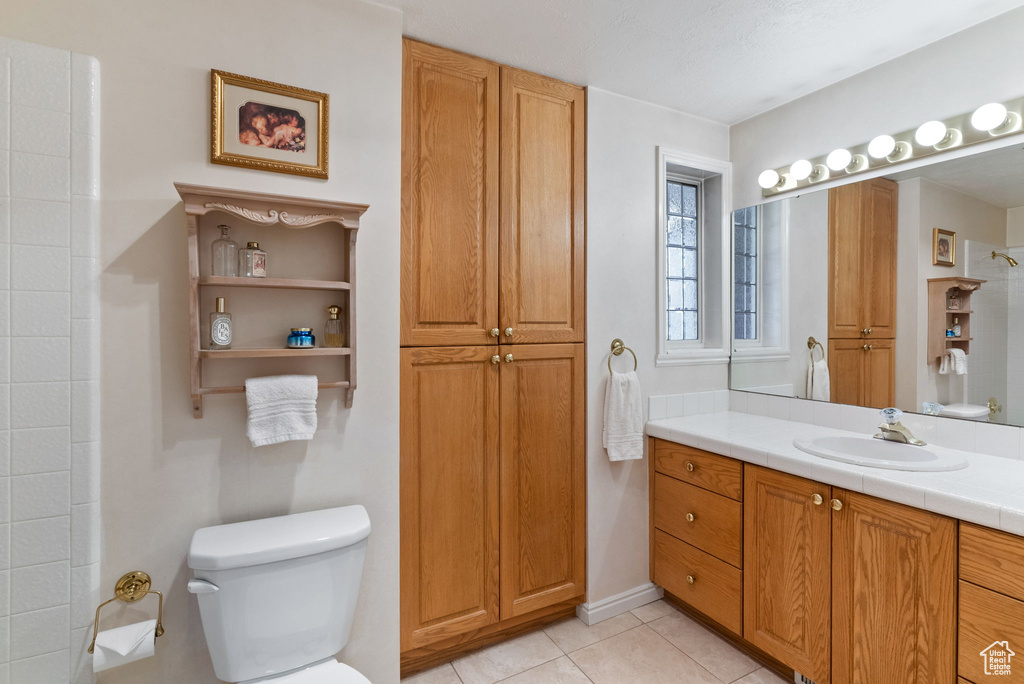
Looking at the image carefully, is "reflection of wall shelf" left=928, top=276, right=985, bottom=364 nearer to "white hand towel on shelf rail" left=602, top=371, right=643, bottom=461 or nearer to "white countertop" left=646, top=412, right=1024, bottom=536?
"white countertop" left=646, top=412, right=1024, bottom=536

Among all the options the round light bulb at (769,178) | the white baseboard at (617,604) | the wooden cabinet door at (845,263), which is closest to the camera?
the wooden cabinet door at (845,263)

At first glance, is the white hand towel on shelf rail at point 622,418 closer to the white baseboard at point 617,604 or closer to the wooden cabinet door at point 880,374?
the white baseboard at point 617,604

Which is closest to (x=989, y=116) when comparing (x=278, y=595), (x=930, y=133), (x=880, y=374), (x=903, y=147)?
(x=930, y=133)

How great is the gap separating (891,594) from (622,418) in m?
1.03

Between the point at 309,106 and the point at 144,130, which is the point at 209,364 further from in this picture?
the point at 309,106

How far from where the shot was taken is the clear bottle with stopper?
50.9 inches

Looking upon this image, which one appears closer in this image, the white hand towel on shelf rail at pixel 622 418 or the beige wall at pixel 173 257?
the beige wall at pixel 173 257

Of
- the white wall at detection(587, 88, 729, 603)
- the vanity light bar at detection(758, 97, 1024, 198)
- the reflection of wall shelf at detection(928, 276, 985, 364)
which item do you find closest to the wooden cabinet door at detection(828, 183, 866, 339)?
the vanity light bar at detection(758, 97, 1024, 198)

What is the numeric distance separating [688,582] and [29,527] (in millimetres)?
2261

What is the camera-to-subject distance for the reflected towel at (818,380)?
2117mm

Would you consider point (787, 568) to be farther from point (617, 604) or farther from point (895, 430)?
point (617, 604)

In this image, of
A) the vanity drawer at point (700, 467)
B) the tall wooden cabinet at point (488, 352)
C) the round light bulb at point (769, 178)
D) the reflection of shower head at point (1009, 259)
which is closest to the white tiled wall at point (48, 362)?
the tall wooden cabinet at point (488, 352)

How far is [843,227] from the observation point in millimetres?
2062

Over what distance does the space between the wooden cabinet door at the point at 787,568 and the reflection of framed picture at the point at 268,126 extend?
74.5 inches
